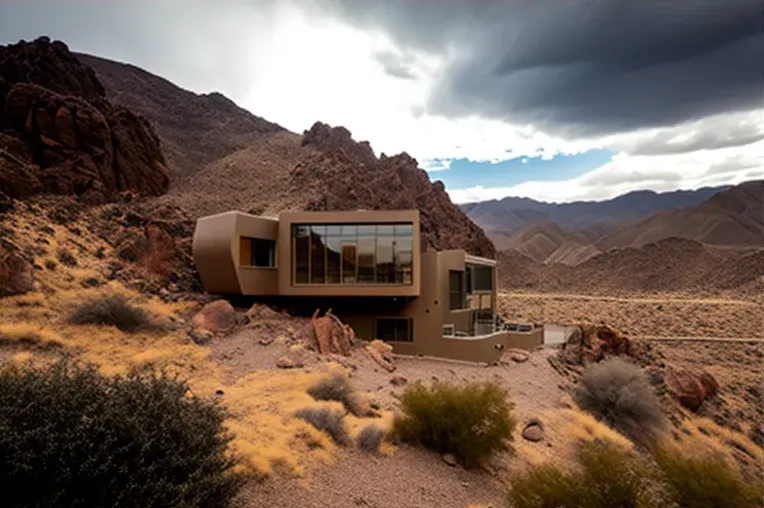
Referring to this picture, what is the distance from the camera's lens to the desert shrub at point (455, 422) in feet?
38.2

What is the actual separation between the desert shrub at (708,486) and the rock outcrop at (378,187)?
136 ft

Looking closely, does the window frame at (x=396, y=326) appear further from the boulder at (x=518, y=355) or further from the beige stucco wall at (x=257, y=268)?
the boulder at (x=518, y=355)

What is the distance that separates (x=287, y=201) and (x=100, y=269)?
2891cm

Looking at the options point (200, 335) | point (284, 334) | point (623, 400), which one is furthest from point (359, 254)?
point (623, 400)

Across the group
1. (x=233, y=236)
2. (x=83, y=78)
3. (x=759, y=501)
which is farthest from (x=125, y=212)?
(x=759, y=501)

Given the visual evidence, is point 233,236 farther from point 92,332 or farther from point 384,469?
point 384,469

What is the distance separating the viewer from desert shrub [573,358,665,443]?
1856cm

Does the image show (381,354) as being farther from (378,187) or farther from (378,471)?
(378,187)

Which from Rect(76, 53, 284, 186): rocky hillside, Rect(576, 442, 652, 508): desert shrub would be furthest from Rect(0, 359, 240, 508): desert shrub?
Rect(76, 53, 284, 186): rocky hillside

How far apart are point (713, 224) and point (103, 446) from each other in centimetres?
14492

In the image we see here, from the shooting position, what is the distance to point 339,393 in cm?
1352

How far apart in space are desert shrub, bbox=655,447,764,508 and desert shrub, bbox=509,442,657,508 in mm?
779

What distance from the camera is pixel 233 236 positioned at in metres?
20.9

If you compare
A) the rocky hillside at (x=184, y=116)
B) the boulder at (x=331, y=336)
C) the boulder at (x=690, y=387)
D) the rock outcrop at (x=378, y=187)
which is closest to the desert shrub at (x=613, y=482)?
the boulder at (x=331, y=336)
